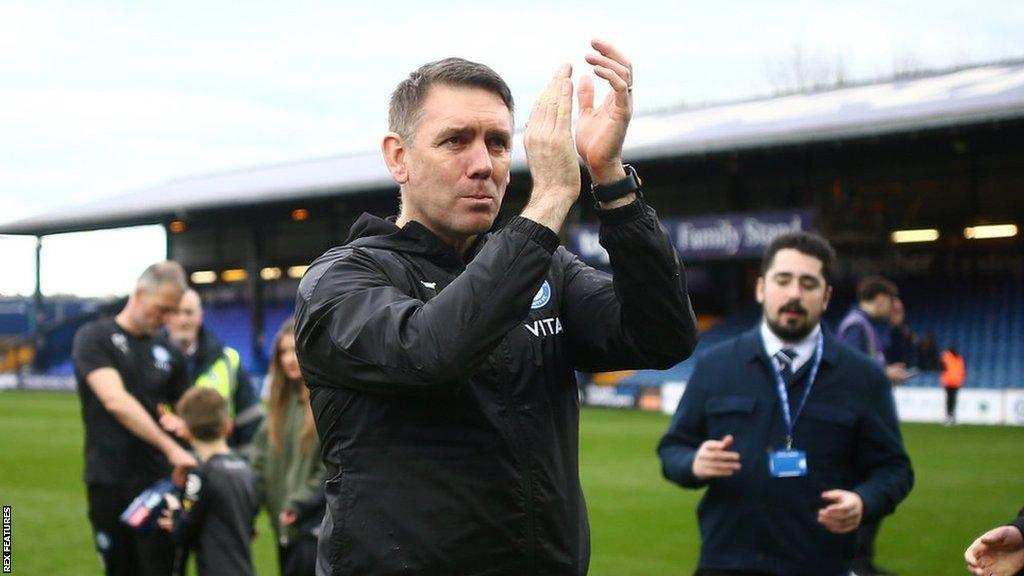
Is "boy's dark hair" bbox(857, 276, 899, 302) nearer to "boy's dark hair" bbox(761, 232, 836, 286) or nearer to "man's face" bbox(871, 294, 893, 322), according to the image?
"man's face" bbox(871, 294, 893, 322)

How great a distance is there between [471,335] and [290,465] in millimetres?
3854

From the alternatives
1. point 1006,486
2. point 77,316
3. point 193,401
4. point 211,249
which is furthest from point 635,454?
point 77,316

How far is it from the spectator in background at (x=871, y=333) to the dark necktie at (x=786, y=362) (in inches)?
158

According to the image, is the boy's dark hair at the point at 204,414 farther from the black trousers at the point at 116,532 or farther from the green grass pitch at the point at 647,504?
the green grass pitch at the point at 647,504

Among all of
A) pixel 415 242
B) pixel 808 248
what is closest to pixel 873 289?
pixel 808 248

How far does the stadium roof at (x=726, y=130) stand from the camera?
24000 mm

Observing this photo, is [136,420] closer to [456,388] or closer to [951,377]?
[456,388]

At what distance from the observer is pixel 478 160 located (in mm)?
2559

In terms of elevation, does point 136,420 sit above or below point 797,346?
below

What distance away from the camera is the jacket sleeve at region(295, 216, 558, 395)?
90.6 inches

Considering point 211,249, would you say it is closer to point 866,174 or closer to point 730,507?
point 866,174

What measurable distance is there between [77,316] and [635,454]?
38034 millimetres

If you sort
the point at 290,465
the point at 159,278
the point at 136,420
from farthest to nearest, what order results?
the point at 159,278 < the point at 136,420 < the point at 290,465

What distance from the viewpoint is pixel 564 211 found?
243 centimetres
